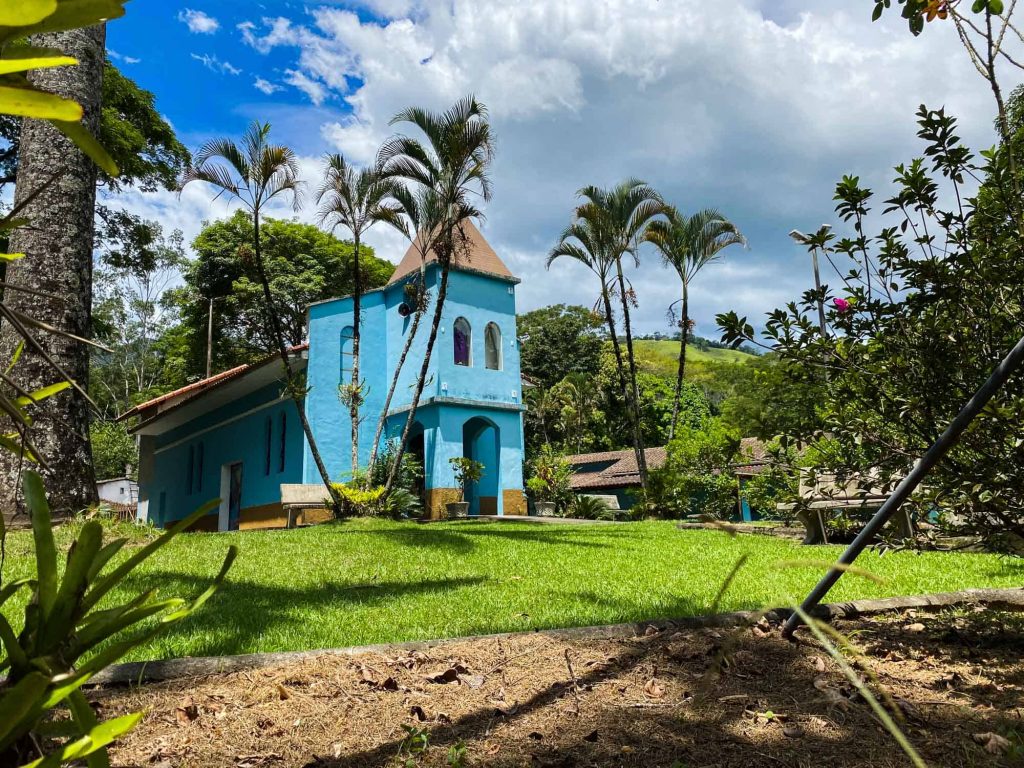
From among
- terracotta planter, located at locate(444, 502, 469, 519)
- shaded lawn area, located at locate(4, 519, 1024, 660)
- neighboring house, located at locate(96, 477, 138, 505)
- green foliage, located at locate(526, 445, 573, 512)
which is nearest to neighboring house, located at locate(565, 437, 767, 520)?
green foliage, located at locate(526, 445, 573, 512)

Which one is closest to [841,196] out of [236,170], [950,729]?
[950,729]

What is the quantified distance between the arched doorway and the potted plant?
2.58ft

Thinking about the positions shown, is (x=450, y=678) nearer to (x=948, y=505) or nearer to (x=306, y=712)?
(x=306, y=712)

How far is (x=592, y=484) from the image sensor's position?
33.6 metres

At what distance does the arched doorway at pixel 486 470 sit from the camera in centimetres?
1867

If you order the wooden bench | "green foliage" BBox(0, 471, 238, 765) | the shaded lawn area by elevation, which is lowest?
the shaded lawn area

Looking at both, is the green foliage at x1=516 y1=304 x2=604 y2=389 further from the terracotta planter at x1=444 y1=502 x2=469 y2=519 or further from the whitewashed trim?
the terracotta planter at x1=444 y1=502 x2=469 y2=519

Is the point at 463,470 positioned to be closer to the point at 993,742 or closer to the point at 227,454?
the point at 227,454

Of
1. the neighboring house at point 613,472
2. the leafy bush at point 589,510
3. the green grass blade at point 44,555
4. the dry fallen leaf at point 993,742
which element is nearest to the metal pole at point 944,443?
the dry fallen leaf at point 993,742

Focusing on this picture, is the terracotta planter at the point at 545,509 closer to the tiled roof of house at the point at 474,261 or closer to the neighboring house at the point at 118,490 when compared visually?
the tiled roof of house at the point at 474,261

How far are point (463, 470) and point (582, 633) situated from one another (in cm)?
1385

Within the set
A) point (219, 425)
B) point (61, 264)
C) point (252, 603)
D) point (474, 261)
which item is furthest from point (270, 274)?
point (252, 603)

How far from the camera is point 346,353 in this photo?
17.8 metres

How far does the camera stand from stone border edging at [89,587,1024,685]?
109 inches
